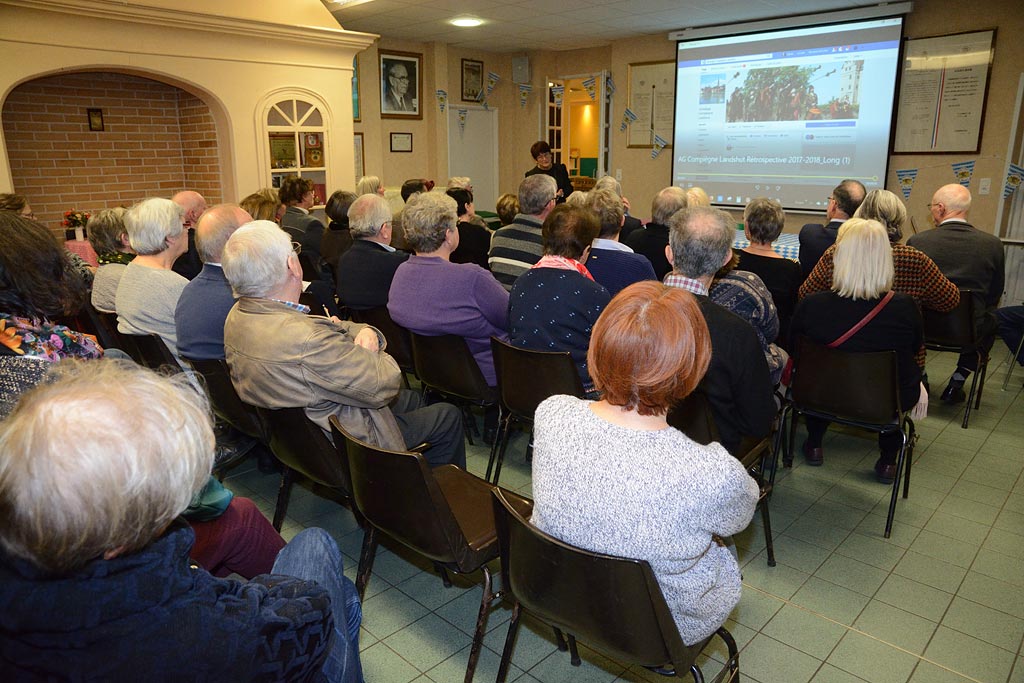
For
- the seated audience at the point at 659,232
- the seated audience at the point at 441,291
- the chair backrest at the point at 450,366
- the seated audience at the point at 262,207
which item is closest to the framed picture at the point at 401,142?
the seated audience at the point at 262,207

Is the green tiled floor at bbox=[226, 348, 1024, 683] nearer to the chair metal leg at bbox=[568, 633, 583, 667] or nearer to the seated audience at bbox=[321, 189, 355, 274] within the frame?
the chair metal leg at bbox=[568, 633, 583, 667]

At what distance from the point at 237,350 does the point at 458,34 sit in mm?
6729

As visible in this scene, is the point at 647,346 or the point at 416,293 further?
the point at 416,293

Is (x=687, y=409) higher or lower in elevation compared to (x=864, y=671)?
higher

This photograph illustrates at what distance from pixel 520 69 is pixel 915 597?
8.26 m

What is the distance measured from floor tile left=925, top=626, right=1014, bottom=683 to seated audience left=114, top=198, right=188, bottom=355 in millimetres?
2980

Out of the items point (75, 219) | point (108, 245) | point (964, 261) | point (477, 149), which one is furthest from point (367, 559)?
point (477, 149)

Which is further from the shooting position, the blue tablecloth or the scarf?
the blue tablecloth

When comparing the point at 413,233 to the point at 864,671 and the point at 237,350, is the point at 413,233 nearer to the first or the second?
the point at 237,350

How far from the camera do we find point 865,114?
6426 millimetres

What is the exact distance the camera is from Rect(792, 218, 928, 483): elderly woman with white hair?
8.78ft

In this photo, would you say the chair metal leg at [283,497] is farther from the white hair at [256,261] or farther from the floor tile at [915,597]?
the floor tile at [915,597]

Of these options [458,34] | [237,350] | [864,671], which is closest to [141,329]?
[237,350]

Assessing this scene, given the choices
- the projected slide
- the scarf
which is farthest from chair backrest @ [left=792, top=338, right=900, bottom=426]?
the projected slide
